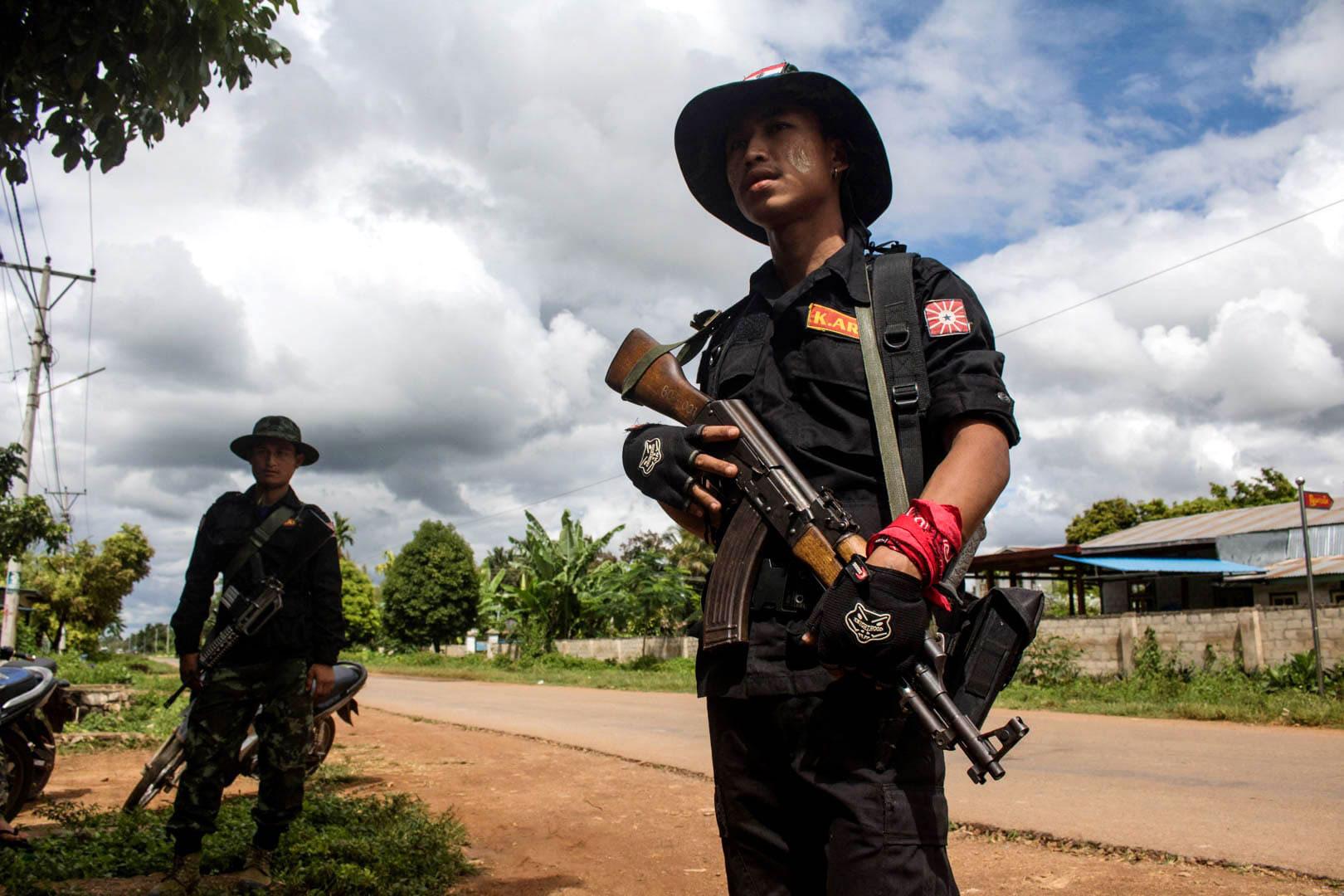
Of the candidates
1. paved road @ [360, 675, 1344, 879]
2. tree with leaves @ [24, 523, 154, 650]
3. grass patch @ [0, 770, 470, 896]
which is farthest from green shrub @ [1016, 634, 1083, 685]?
tree with leaves @ [24, 523, 154, 650]

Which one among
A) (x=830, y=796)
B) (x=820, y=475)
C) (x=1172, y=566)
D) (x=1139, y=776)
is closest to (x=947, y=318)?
(x=820, y=475)

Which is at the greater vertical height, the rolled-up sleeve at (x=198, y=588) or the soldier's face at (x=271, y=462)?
the soldier's face at (x=271, y=462)

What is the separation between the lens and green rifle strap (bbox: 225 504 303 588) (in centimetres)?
464

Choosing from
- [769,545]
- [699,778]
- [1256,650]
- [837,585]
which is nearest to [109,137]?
[769,545]

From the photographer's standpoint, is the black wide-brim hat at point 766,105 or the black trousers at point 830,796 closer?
the black trousers at point 830,796

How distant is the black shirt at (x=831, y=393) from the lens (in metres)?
1.67

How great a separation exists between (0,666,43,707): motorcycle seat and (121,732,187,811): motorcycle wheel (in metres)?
0.73

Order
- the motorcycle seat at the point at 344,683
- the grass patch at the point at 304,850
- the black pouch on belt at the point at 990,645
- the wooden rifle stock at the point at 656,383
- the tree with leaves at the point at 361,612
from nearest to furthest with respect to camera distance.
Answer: the black pouch on belt at the point at 990,645 < the wooden rifle stock at the point at 656,383 < the grass patch at the point at 304,850 < the motorcycle seat at the point at 344,683 < the tree with leaves at the point at 361,612

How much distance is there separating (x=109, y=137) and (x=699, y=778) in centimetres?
532

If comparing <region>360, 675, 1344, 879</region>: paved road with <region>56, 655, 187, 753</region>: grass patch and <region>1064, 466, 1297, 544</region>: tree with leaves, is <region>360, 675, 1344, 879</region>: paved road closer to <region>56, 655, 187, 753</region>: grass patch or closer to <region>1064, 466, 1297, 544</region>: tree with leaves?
<region>56, 655, 187, 753</region>: grass patch

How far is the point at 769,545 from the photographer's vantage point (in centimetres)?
181

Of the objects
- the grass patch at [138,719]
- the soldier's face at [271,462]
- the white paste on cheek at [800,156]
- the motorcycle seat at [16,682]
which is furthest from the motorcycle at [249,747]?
the white paste on cheek at [800,156]

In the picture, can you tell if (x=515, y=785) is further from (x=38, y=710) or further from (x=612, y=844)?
(x=38, y=710)

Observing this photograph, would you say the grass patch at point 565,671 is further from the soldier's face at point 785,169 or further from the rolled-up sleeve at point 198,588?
the soldier's face at point 785,169
